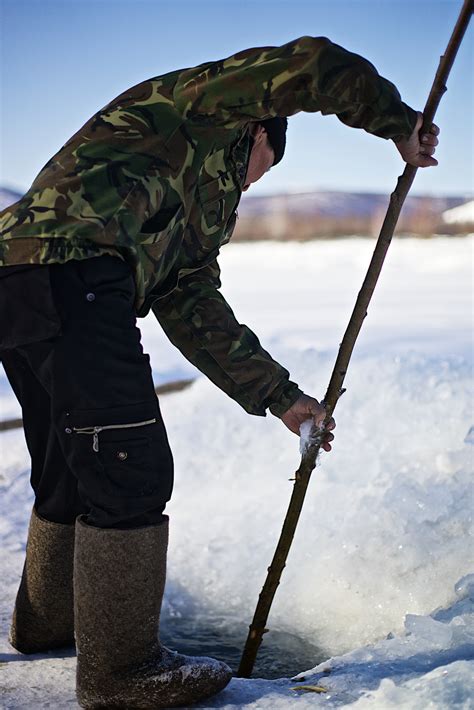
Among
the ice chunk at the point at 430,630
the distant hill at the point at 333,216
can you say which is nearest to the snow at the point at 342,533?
the ice chunk at the point at 430,630

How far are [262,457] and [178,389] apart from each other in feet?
6.94

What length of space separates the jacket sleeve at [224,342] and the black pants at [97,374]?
1.31 ft

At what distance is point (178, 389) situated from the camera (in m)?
5.67

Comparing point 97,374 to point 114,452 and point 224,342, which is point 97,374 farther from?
point 224,342

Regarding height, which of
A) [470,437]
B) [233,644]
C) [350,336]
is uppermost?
[350,336]

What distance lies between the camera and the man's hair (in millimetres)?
1988

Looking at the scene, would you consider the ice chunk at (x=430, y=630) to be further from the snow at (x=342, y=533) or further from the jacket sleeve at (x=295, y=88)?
the jacket sleeve at (x=295, y=88)

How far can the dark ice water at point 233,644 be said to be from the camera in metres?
2.40

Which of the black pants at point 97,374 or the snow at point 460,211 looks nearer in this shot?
the black pants at point 97,374

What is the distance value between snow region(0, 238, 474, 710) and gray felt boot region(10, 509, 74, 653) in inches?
3.1

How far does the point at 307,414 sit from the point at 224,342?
0.93 ft

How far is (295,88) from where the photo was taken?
1.70m

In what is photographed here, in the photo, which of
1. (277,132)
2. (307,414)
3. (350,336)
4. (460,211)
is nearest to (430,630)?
(307,414)

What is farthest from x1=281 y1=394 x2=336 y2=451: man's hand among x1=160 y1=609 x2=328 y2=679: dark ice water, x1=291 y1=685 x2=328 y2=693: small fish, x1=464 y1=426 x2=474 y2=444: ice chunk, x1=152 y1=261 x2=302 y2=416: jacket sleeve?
x1=464 y1=426 x2=474 y2=444: ice chunk
